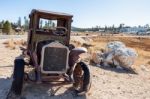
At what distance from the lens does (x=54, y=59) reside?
9.53 meters

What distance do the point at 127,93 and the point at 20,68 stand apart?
3.84 m

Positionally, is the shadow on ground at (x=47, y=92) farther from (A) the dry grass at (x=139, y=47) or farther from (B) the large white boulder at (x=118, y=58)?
(A) the dry grass at (x=139, y=47)

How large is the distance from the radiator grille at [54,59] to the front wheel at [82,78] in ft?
2.79

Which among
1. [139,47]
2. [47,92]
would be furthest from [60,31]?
[139,47]

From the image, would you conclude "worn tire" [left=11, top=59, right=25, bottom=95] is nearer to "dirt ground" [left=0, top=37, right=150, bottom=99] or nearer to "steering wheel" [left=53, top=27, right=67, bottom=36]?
"dirt ground" [left=0, top=37, right=150, bottom=99]

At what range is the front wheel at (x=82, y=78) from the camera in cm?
993

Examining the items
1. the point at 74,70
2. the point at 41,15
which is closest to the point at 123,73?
the point at 74,70

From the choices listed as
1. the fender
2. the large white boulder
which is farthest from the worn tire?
the large white boulder

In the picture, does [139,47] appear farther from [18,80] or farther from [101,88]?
[18,80]

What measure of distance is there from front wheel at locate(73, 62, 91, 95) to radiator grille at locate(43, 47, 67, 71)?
2.79 feet

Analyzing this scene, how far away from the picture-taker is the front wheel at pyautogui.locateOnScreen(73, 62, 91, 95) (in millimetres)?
9930

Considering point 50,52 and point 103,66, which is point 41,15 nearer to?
point 50,52

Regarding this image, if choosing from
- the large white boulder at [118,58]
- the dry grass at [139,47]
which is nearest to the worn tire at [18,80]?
the large white boulder at [118,58]

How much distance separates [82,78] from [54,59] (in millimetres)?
1381
